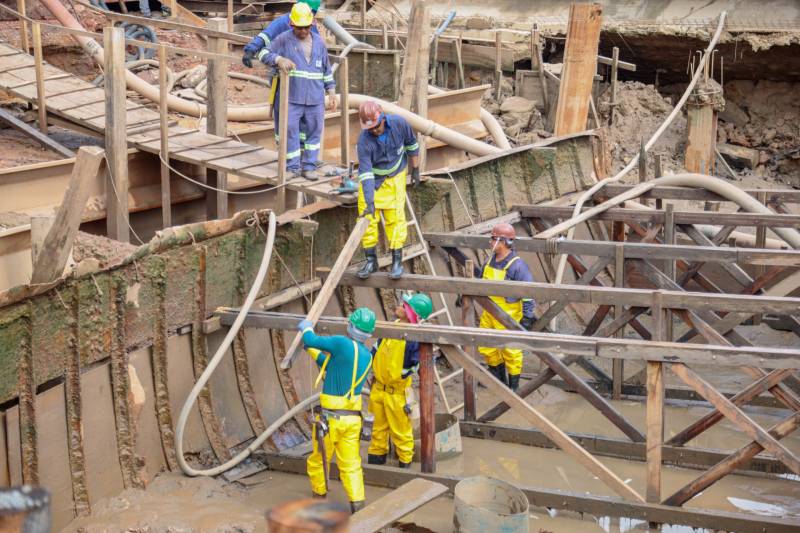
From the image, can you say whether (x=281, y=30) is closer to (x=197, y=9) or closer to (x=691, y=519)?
(x=691, y=519)

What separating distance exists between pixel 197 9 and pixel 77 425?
11586 mm

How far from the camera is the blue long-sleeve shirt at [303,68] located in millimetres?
9461

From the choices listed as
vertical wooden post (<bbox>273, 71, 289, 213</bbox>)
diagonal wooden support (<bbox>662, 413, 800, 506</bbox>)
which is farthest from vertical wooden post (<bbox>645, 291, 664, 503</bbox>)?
vertical wooden post (<bbox>273, 71, 289, 213</bbox>)

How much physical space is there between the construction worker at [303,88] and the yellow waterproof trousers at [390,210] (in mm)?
953

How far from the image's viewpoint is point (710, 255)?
31.5ft

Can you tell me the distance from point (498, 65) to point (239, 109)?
327 inches

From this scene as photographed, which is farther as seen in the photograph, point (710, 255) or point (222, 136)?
point (222, 136)

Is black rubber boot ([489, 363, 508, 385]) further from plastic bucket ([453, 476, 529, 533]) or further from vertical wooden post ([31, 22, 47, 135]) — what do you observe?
vertical wooden post ([31, 22, 47, 135])

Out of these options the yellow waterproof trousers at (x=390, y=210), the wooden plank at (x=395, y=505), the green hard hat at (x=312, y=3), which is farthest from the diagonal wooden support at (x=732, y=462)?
the green hard hat at (x=312, y=3)

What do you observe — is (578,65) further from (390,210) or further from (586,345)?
(586,345)

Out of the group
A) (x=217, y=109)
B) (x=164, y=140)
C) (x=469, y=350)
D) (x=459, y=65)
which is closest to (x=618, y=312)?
(x=469, y=350)

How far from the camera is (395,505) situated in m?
7.12

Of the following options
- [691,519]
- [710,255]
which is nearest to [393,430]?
[691,519]

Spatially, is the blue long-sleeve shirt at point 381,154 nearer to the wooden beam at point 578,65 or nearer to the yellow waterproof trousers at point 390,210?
the yellow waterproof trousers at point 390,210
